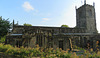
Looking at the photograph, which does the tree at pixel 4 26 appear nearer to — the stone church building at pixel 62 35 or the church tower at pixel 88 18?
the stone church building at pixel 62 35

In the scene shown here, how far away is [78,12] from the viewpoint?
114ft

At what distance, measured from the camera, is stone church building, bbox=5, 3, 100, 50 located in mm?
12109

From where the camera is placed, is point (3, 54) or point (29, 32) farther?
point (29, 32)

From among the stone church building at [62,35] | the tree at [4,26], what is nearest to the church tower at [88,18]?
the stone church building at [62,35]

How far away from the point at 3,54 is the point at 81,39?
21.7 m

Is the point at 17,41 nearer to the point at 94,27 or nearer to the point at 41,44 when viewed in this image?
the point at 41,44

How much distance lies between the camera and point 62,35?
1727cm

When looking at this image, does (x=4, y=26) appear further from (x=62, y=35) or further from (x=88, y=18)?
(x=88, y=18)

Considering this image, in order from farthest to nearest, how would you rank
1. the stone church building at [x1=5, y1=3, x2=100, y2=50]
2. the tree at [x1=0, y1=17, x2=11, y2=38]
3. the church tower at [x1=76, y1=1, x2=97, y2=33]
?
1. the church tower at [x1=76, y1=1, x2=97, y2=33]
2. the tree at [x1=0, y1=17, x2=11, y2=38]
3. the stone church building at [x1=5, y1=3, x2=100, y2=50]

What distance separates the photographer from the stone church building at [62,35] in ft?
39.7

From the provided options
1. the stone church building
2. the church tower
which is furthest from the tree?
the church tower

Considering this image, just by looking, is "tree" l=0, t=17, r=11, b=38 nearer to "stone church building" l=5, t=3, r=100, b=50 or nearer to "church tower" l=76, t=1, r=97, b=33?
"stone church building" l=5, t=3, r=100, b=50

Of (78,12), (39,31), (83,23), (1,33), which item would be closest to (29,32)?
(39,31)

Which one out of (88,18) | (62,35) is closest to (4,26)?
(62,35)
